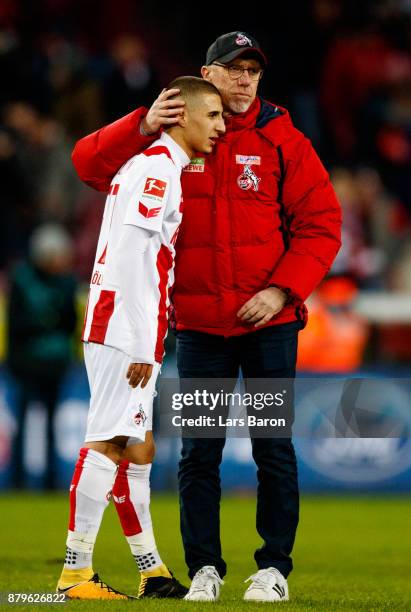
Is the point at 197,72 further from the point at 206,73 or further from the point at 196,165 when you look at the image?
the point at 196,165

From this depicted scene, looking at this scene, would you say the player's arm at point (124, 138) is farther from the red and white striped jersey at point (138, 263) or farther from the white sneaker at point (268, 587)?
the white sneaker at point (268, 587)

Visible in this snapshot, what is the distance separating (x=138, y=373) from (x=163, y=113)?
1037 millimetres

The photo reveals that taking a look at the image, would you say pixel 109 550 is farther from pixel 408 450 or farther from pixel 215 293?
pixel 408 450

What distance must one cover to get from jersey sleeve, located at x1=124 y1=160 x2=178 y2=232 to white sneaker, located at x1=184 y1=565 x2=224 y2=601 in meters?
1.40

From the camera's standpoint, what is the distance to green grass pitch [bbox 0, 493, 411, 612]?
5305 millimetres

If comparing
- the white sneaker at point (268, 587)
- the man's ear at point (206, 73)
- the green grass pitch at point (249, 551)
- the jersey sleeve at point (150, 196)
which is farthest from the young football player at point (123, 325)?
the white sneaker at point (268, 587)

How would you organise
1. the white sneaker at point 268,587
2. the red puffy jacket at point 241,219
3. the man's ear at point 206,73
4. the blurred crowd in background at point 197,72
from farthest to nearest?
the blurred crowd in background at point 197,72 → the man's ear at point 206,73 → the red puffy jacket at point 241,219 → the white sneaker at point 268,587

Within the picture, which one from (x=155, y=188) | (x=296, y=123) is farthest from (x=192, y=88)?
(x=296, y=123)

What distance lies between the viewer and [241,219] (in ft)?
17.2

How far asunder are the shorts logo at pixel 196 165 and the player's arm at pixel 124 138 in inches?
8.0

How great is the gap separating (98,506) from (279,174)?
5.03 ft

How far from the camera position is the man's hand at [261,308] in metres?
5.16

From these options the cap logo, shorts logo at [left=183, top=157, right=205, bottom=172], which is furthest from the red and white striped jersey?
the cap logo

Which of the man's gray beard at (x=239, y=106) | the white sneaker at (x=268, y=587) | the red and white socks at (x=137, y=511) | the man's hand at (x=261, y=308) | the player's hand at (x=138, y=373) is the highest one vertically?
the man's gray beard at (x=239, y=106)
